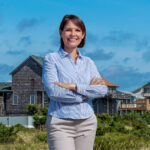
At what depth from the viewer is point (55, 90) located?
331 cm

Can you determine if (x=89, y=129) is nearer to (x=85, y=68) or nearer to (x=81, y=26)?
(x=85, y=68)

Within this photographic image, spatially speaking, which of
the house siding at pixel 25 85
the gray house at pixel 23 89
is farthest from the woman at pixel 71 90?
the house siding at pixel 25 85

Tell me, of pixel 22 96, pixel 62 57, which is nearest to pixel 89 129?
pixel 62 57

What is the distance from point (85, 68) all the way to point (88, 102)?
0.37 metres

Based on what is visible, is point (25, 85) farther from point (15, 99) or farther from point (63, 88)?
point (63, 88)

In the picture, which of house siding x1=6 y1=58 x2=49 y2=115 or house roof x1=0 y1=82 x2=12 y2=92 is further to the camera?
house roof x1=0 y1=82 x2=12 y2=92

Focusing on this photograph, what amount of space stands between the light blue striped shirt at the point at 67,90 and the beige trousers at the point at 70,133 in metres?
0.06

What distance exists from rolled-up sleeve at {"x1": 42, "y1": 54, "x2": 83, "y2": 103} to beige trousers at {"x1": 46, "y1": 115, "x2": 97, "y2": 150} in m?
0.20

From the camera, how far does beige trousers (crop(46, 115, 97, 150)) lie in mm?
3191

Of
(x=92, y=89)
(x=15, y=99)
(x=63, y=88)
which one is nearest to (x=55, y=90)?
(x=63, y=88)

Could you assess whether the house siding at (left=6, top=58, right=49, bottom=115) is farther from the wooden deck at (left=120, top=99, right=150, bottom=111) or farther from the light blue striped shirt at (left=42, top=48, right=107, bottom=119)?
the light blue striped shirt at (left=42, top=48, right=107, bottom=119)

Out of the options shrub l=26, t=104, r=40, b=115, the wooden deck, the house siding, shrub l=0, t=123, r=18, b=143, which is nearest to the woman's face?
shrub l=0, t=123, r=18, b=143

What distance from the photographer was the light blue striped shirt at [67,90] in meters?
3.29

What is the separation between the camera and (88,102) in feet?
11.3
